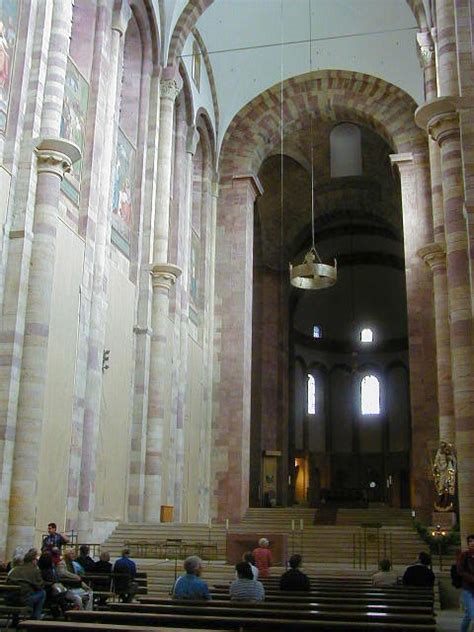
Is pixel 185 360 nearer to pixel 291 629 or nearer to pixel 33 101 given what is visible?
pixel 33 101

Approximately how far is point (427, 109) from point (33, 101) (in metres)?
7.35

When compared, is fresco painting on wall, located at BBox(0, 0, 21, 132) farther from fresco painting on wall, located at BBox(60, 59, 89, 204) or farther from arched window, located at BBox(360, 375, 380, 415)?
arched window, located at BBox(360, 375, 380, 415)

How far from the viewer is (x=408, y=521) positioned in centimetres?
2700

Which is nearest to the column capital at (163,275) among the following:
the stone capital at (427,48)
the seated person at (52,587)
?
the stone capital at (427,48)

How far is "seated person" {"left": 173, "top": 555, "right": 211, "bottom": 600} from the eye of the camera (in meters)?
6.98

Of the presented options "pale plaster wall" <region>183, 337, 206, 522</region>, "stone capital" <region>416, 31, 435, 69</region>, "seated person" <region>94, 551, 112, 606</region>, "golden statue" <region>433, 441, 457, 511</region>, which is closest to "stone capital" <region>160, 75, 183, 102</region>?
"stone capital" <region>416, 31, 435, 69</region>

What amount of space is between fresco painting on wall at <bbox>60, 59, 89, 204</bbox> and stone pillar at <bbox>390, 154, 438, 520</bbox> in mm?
11587

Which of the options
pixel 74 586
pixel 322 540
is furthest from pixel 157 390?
pixel 74 586

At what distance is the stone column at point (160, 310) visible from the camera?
65.7 ft

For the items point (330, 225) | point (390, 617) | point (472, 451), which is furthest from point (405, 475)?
point (390, 617)

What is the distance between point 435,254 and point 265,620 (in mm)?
15531

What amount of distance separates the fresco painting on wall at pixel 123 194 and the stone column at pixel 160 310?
41.2 inches

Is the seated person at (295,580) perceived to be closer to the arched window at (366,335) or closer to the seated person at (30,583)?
the seated person at (30,583)

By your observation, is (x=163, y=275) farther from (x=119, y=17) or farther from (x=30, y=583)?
(x=30, y=583)
